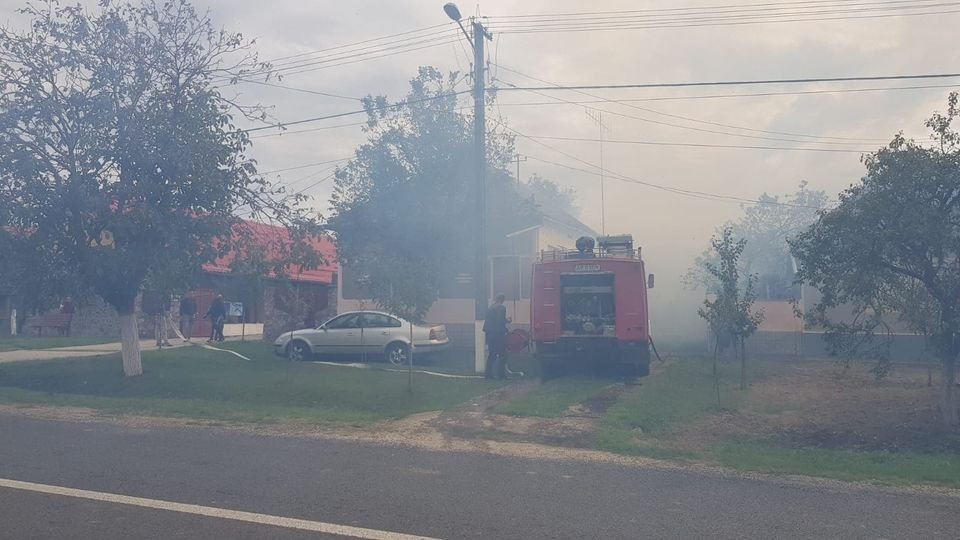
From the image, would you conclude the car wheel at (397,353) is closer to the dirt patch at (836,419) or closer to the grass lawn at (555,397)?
the grass lawn at (555,397)

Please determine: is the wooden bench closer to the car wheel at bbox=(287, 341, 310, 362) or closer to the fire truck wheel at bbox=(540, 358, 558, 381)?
the car wheel at bbox=(287, 341, 310, 362)

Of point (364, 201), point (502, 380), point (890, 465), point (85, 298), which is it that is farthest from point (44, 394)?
point (890, 465)

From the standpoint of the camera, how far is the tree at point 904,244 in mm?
10719

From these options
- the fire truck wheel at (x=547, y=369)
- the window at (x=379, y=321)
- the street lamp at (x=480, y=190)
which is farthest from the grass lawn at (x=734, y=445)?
the window at (x=379, y=321)

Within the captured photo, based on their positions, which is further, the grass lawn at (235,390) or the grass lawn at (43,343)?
the grass lawn at (43,343)

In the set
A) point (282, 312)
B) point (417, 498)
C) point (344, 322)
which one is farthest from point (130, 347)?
point (417, 498)

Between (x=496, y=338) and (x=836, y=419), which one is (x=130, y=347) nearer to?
(x=496, y=338)

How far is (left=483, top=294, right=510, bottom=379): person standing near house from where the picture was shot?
1678 centimetres

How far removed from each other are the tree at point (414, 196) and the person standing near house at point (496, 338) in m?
6.44

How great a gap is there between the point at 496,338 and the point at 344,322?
5733mm

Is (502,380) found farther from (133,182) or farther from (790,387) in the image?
(133,182)

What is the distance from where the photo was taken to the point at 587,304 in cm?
1797

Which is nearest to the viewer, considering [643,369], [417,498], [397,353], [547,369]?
[417,498]

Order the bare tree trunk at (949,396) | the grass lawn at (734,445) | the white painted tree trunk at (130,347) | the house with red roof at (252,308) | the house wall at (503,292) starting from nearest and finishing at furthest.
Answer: the grass lawn at (734,445), the bare tree trunk at (949,396), the white painted tree trunk at (130,347), the house with red roof at (252,308), the house wall at (503,292)
